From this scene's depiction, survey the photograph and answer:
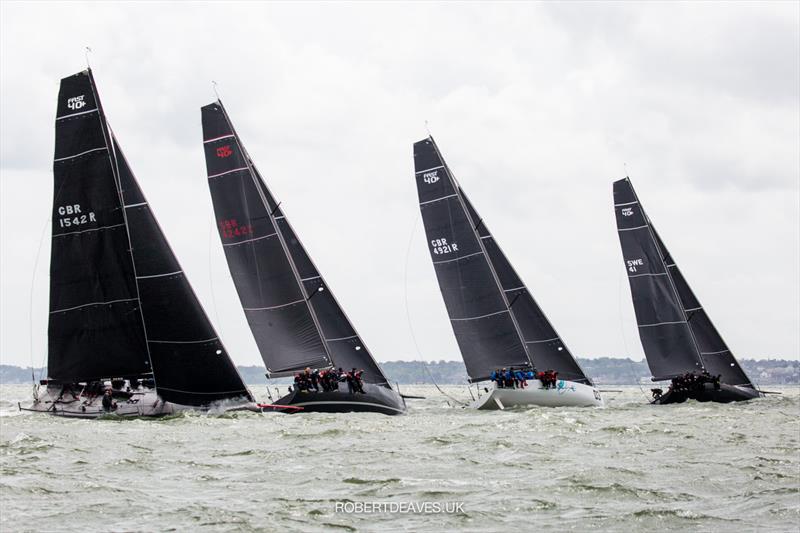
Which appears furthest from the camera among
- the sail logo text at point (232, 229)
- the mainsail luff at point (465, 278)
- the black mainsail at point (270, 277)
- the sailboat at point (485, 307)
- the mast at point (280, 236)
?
the mainsail luff at point (465, 278)

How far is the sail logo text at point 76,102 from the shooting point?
114ft

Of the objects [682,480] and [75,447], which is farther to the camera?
[75,447]

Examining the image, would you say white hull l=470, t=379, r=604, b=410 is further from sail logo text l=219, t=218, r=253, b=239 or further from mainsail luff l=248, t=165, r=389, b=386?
sail logo text l=219, t=218, r=253, b=239

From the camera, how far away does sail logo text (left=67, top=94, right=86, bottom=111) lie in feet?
114

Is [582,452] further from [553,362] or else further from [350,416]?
[553,362]

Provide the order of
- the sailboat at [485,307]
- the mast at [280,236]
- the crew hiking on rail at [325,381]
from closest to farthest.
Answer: the crew hiking on rail at [325,381] → the mast at [280,236] → the sailboat at [485,307]

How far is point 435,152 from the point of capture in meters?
44.4

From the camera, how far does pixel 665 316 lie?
50.2m

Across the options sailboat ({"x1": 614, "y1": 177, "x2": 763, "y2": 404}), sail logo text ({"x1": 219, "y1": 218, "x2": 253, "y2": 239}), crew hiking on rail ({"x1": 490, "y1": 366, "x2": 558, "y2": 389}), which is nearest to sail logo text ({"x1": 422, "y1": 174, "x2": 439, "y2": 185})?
crew hiking on rail ({"x1": 490, "y1": 366, "x2": 558, "y2": 389})

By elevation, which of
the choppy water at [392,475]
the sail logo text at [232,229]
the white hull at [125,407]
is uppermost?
the sail logo text at [232,229]

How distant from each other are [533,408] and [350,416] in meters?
8.89

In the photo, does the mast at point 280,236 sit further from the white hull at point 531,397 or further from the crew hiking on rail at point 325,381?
the white hull at point 531,397

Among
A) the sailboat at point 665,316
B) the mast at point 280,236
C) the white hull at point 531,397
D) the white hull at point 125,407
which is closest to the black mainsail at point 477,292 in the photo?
the white hull at point 531,397

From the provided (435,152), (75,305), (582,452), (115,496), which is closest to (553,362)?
(435,152)
